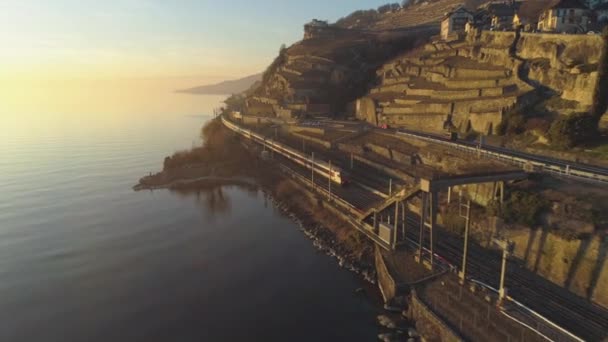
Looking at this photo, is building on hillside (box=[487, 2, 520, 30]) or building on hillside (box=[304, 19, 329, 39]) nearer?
building on hillside (box=[487, 2, 520, 30])

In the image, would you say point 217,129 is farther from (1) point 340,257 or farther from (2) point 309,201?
(1) point 340,257

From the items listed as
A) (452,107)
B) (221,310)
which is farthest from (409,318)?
(452,107)

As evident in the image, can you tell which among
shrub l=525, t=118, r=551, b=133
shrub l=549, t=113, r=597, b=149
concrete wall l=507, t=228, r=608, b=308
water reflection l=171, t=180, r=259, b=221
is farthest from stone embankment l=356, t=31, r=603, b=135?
water reflection l=171, t=180, r=259, b=221

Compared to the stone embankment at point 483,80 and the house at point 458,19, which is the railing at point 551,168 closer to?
the stone embankment at point 483,80

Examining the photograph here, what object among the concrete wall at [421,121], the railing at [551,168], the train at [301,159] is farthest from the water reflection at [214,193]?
the railing at [551,168]

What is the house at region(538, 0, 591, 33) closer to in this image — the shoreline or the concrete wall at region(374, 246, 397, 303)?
the shoreline

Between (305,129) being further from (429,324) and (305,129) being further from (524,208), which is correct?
(429,324)
